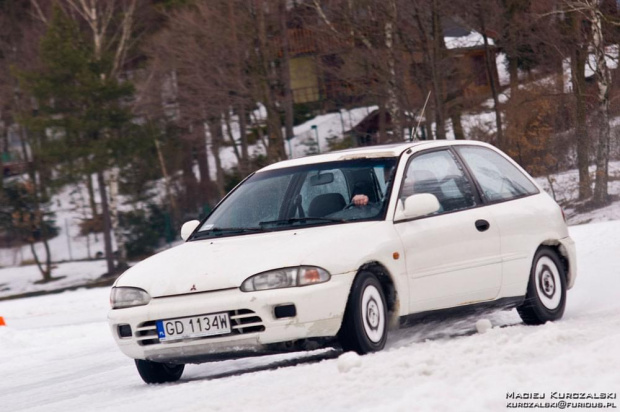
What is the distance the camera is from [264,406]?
5543 millimetres

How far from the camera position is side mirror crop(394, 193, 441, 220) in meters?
7.66

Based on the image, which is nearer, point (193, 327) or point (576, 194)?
point (193, 327)

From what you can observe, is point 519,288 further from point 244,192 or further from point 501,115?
point 501,115

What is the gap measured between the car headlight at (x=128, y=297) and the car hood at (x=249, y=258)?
1.8 inches

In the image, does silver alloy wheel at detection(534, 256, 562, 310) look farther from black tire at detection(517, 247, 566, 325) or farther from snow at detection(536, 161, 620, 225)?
snow at detection(536, 161, 620, 225)

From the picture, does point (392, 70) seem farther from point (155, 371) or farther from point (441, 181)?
point (155, 371)

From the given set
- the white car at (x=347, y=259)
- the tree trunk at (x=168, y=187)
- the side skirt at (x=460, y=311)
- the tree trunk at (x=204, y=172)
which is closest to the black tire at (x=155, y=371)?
the white car at (x=347, y=259)

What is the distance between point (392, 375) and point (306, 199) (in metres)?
2.46

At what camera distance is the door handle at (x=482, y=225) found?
830 cm

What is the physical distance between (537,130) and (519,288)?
2489 cm

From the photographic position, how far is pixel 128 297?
7359 millimetres

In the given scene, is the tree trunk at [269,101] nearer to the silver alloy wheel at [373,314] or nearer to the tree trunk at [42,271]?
the tree trunk at [42,271]

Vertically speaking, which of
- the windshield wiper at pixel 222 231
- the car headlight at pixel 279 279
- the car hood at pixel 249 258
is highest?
the windshield wiper at pixel 222 231

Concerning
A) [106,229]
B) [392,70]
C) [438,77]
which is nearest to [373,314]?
[438,77]
